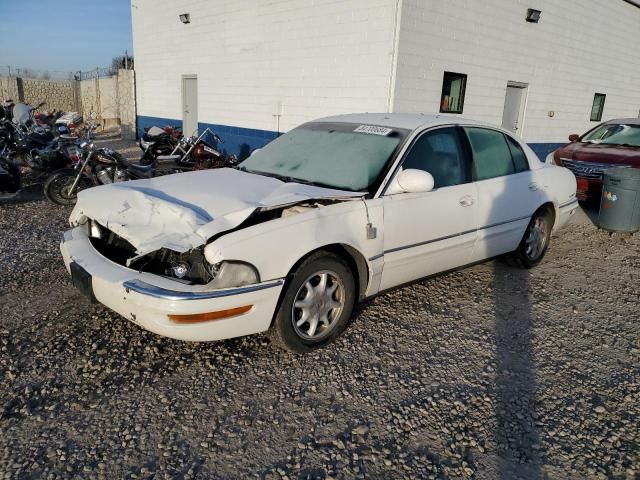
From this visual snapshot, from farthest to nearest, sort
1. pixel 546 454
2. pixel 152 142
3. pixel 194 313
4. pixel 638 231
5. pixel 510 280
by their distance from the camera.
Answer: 1. pixel 152 142
2. pixel 638 231
3. pixel 510 280
4. pixel 194 313
5. pixel 546 454

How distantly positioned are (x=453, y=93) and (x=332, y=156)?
679cm

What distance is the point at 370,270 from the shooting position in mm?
3666

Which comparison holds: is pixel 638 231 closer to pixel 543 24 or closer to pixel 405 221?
pixel 405 221

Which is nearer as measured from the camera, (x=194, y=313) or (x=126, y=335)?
(x=194, y=313)

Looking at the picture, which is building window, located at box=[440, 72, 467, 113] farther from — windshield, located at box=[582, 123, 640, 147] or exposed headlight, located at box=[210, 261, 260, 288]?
exposed headlight, located at box=[210, 261, 260, 288]

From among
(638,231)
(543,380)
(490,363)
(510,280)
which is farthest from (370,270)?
(638,231)

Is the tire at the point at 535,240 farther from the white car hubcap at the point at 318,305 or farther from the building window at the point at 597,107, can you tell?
the building window at the point at 597,107

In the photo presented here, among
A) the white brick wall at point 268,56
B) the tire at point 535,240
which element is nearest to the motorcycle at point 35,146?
the white brick wall at point 268,56

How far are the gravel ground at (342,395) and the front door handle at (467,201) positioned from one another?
879mm

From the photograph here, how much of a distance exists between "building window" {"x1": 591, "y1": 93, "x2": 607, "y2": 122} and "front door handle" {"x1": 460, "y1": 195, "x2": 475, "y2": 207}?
12.3 meters

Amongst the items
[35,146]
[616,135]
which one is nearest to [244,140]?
[35,146]

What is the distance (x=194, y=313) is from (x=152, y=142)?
8.34 metres

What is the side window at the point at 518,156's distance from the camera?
497cm

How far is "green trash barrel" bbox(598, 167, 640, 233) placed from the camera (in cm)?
682
